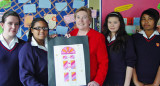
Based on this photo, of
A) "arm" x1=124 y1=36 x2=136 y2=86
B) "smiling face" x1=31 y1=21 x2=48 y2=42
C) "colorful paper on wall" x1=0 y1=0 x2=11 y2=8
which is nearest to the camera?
"smiling face" x1=31 y1=21 x2=48 y2=42

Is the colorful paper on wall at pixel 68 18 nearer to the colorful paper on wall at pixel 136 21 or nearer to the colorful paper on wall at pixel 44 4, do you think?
the colorful paper on wall at pixel 44 4

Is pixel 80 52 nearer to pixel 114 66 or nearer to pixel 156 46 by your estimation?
pixel 114 66

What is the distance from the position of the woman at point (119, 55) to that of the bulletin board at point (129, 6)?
353 millimetres

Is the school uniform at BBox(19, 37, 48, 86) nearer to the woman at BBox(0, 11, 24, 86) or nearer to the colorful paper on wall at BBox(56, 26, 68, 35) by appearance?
the woman at BBox(0, 11, 24, 86)

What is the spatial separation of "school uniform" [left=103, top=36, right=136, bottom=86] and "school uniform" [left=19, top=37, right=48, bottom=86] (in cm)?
72

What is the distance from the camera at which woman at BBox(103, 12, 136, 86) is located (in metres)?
1.26

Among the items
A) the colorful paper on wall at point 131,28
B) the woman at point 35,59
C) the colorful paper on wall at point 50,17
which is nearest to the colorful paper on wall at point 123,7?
the colorful paper on wall at point 131,28

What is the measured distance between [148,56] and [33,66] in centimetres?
125

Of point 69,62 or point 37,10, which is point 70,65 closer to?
point 69,62

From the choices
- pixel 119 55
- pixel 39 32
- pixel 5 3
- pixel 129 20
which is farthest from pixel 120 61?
pixel 5 3

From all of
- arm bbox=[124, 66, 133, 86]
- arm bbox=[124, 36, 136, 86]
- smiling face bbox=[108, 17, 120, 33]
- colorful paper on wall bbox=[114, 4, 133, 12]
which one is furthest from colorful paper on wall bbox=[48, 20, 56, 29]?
arm bbox=[124, 66, 133, 86]

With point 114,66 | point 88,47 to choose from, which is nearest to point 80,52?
point 88,47

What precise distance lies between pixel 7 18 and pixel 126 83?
145 cm

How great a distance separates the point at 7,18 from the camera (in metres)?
1.18
